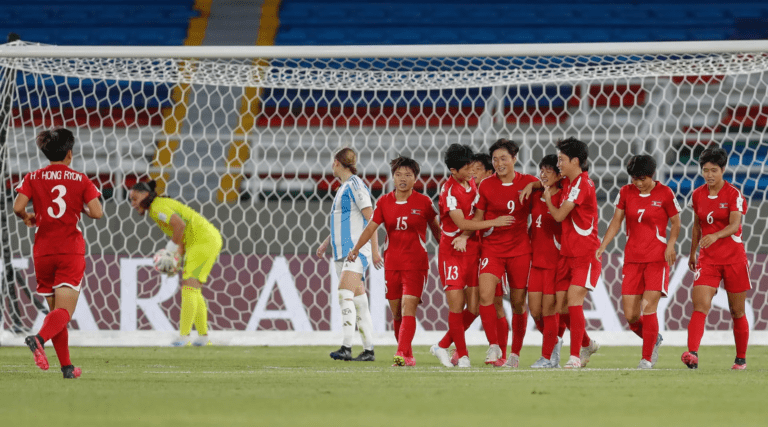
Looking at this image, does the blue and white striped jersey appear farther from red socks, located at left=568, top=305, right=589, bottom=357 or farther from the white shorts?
red socks, located at left=568, top=305, right=589, bottom=357

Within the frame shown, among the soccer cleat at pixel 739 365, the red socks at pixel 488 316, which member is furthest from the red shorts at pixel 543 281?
the soccer cleat at pixel 739 365

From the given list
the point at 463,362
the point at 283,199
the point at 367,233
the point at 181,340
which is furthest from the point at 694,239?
the point at 283,199

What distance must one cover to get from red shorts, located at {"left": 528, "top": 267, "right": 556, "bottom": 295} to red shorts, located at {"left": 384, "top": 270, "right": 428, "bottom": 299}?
2.13 ft

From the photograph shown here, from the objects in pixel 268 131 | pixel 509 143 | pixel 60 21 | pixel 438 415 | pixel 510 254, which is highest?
pixel 60 21

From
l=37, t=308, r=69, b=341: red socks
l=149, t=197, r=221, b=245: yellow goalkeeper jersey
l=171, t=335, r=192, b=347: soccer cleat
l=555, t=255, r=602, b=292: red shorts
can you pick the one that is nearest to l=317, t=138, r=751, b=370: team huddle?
l=555, t=255, r=602, b=292: red shorts

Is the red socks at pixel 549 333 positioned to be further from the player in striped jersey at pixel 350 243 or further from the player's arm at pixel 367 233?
the player in striped jersey at pixel 350 243

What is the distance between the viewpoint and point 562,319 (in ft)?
18.6

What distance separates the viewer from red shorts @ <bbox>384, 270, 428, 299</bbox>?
555 cm

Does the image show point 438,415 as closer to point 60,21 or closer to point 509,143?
point 509,143

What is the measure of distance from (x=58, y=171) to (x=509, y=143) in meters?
2.41

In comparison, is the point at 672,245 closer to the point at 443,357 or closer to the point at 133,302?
the point at 443,357

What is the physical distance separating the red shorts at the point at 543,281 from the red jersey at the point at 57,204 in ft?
7.98

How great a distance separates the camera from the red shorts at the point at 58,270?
4.47 m

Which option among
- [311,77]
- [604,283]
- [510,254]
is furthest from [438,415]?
[311,77]
